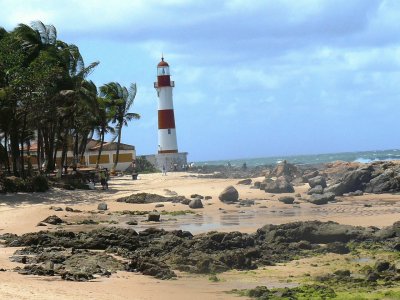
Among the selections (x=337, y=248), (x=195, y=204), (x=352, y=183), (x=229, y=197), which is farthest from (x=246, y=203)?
(x=337, y=248)

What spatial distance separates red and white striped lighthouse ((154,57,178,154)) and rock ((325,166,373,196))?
77.8 feet

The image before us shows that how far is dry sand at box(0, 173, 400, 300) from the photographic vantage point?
1018 centimetres

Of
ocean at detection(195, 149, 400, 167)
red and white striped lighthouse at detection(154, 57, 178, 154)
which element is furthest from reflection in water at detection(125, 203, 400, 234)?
ocean at detection(195, 149, 400, 167)

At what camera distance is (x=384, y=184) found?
116 feet

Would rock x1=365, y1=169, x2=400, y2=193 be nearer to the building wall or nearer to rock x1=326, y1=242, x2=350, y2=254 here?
rock x1=326, y1=242, x2=350, y2=254

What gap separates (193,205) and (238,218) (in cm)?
433

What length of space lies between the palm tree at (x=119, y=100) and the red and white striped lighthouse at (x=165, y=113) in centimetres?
396

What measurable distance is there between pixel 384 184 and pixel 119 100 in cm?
2437

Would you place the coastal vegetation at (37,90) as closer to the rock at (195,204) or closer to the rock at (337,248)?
the rock at (195,204)

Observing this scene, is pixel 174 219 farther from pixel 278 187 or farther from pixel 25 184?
pixel 278 187

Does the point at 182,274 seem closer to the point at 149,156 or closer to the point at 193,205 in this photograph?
the point at 193,205

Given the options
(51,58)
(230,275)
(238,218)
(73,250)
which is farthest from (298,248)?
(51,58)

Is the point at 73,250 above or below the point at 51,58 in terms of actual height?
below

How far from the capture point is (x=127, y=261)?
13383mm
